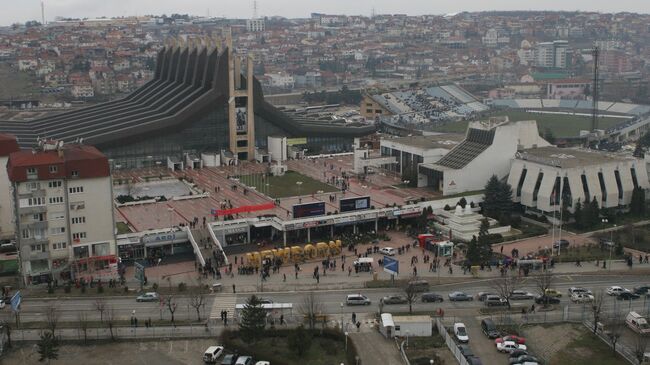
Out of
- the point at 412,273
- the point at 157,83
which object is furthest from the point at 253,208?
the point at 157,83

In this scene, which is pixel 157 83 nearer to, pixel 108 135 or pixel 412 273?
pixel 108 135

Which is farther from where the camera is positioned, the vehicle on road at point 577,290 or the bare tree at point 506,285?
the vehicle on road at point 577,290

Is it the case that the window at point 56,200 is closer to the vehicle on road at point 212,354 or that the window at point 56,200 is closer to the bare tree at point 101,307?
the bare tree at point 101,307

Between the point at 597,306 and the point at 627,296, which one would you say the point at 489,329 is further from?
the point at 627,296

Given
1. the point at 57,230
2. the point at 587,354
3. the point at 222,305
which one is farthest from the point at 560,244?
the point at 57,230

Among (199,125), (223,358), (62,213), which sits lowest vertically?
(223,358)

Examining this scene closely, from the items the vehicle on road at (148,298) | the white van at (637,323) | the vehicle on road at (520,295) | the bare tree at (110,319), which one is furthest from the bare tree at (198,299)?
the white van at (637,323)
